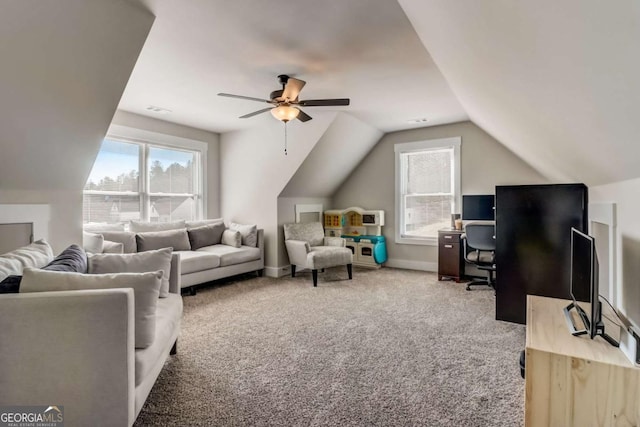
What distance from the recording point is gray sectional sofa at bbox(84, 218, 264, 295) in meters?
3.87

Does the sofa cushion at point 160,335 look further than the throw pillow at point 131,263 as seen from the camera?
No

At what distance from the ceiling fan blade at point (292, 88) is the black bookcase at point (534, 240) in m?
2.14

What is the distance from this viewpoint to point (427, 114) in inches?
184

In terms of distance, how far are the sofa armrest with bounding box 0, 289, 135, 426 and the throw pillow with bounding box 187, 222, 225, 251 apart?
340 centimetres

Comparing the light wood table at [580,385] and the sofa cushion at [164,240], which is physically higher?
the sofa cushion at [164,240]

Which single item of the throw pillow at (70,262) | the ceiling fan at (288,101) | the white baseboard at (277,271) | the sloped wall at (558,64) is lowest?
the white baseboard at (277,271)

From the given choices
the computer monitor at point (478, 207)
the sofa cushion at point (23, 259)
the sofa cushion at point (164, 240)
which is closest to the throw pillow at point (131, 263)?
the sofa cushion at point (23, 259)

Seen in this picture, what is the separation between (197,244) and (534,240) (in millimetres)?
4251

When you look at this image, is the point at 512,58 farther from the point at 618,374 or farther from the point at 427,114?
the point at 427,114

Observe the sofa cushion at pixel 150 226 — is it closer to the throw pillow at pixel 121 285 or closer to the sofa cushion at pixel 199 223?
the sofa cushion at pixel 199 223

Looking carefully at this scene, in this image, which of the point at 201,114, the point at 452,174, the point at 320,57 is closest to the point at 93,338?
the point at 320,57

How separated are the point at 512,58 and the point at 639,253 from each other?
112 centimetres

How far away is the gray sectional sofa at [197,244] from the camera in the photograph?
3871mm

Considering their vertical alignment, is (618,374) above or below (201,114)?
→ below
